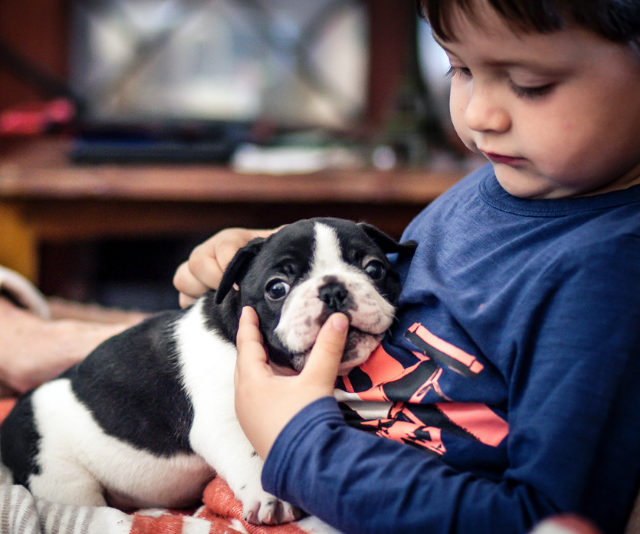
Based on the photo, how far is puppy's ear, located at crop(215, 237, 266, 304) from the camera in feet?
2.73

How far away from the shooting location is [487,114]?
0.62m

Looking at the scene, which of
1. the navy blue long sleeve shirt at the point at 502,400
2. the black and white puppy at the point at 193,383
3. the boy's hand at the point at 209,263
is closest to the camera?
the navy blue long sleeve shirt at the point at 502,400

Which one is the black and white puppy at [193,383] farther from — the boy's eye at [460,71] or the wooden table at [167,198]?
the wooden table at [167,198]

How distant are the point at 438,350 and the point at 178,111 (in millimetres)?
2719

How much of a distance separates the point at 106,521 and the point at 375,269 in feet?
1.52

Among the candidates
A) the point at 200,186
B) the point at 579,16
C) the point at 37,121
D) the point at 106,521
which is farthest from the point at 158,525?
the point at 37,121

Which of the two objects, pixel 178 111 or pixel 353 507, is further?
pixel 178 111

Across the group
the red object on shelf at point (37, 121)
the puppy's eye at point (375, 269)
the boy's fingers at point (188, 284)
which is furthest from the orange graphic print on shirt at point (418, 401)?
the red object on shelf at point (37, 121)

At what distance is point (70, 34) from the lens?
318 cm

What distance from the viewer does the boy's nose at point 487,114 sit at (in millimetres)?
618

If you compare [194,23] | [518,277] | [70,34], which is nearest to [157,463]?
[518,277]

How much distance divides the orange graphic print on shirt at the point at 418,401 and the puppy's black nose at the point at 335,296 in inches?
3.1

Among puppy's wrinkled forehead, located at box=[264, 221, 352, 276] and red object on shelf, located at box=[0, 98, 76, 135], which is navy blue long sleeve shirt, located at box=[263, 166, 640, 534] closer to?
puppy's wrinkled forehead, located at box=[264, 221, 352, 276]

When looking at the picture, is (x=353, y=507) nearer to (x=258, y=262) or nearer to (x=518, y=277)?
(x=518, y=277)
